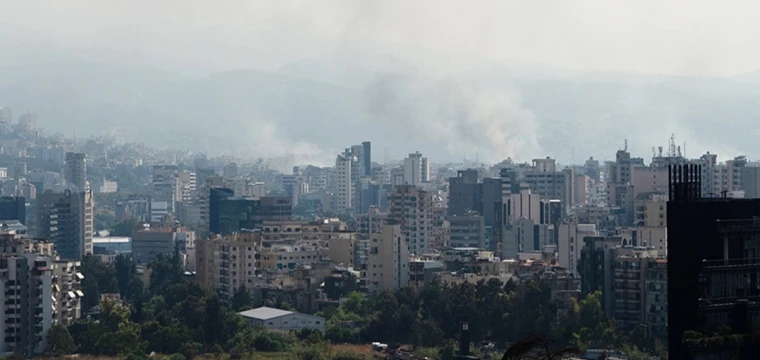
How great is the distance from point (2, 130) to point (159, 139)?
36770mm

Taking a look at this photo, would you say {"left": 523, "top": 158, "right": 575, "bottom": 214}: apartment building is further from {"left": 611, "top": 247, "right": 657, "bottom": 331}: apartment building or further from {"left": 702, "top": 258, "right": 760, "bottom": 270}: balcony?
{"left": 702, "top": 258, "right": 760, "bottom": 270}: balcony

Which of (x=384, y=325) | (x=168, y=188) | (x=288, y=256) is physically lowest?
(x=384, y=325)

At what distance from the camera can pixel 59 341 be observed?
2605 centimetres

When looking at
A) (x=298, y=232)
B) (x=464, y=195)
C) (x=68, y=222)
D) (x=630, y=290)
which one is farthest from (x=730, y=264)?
(x=464, y=195)

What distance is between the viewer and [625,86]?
460ft

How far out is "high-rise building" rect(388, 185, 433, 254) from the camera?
151 feet

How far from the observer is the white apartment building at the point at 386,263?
33.4m

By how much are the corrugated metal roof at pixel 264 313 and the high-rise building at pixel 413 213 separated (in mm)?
15415

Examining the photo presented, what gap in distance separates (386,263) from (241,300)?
297cm

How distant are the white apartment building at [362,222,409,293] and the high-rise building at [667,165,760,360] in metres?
19.7

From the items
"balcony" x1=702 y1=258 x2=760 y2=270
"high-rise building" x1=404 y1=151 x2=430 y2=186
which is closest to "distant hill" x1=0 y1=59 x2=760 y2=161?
"high-rise building" x1=404 y1=151 x2=430 y2=186

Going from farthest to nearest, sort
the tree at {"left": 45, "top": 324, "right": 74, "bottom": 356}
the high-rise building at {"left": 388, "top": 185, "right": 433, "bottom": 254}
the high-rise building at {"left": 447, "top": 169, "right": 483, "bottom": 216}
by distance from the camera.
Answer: the high-rise building at {"left": 447, "top": 169, "right": 483, "bottom": 216}
the high-rise building at {"left": 388, "top": 185, "right": 433, "bottom": 254}
the tree at {"left": 45, "top": 324, "right": 74, "bottom": 356}

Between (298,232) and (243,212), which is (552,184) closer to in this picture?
(243,212)

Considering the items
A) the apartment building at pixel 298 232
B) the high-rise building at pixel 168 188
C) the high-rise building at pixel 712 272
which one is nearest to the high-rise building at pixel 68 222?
the apartment building at pixel 298 232
